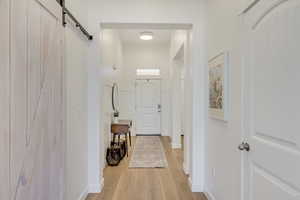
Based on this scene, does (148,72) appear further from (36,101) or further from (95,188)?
(36,101)

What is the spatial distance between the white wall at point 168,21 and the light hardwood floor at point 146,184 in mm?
289

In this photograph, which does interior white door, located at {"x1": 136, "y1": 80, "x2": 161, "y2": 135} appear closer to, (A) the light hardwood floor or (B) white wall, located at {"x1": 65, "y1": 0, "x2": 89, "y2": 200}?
(A) the light hardwood floor

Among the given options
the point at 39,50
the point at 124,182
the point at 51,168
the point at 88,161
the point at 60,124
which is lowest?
the point at 124,182

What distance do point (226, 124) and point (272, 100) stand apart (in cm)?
90

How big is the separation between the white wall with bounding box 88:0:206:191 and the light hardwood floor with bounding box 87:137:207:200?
0.29 m

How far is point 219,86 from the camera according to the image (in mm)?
2480

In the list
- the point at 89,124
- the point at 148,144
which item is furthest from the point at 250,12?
the point at 148,144

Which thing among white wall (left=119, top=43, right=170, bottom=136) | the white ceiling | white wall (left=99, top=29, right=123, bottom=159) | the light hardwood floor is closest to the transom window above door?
white wall (left=119, top=43, right=170, bottom=136)

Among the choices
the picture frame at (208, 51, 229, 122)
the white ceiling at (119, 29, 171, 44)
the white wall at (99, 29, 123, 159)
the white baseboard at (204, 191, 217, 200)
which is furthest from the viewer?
the white ceiling at (119, 29, 171, 44)

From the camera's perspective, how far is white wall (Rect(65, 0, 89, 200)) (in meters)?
2.35

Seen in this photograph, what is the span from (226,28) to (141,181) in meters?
2.53

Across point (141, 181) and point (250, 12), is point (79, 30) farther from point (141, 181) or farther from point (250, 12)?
point (141, 181)

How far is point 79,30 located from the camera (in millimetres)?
2680

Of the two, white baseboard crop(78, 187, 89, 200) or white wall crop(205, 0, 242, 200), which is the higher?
white wall crop(205, 0, 242, 200)
